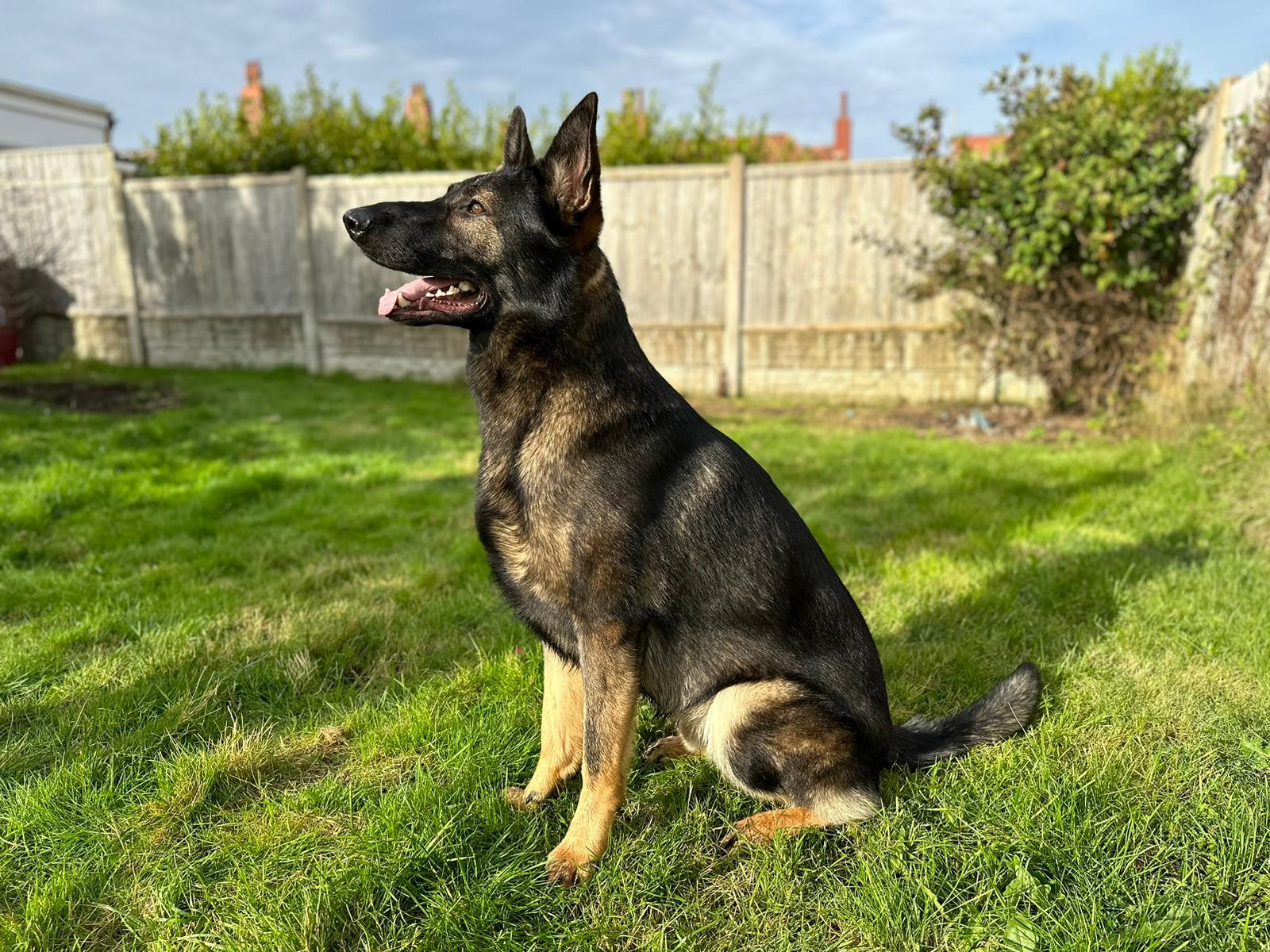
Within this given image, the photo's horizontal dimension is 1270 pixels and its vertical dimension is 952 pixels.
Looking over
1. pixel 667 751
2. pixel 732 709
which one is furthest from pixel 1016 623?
pixel 732 709

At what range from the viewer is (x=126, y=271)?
11461mm

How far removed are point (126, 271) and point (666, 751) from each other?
1229 cm

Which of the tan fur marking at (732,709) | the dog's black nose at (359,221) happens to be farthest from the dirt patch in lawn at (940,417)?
the dog's black nose at (359,221)

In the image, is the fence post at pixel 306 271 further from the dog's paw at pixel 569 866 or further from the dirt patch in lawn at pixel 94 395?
the dog's paw at pixel 569 866

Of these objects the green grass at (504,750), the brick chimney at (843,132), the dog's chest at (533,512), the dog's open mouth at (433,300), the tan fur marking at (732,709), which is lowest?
the green grass at (504,750)

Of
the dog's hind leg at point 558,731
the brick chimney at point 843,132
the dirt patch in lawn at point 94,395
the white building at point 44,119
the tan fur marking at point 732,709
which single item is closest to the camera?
the tan fur marking at point 732,709

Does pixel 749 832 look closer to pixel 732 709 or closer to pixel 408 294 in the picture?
pixel 732 709

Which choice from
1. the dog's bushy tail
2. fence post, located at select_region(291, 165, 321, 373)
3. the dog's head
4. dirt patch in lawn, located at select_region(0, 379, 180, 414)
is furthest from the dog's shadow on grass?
fence post, located at select_region(291, 165, 321, 373)

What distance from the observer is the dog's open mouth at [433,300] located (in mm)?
2199

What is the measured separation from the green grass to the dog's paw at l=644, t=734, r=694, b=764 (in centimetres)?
8

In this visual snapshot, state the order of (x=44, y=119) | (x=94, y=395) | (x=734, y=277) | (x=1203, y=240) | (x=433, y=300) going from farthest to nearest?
(x=44, y=119)
(x=734, y=277)
(x=94, y=395)
(x=1203, y=240)
(x=433, y=300)

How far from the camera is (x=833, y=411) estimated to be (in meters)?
8.50

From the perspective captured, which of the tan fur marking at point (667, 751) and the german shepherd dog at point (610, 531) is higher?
the german shepherd dog at point (610, 531)

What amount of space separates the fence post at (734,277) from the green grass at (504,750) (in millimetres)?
4539
